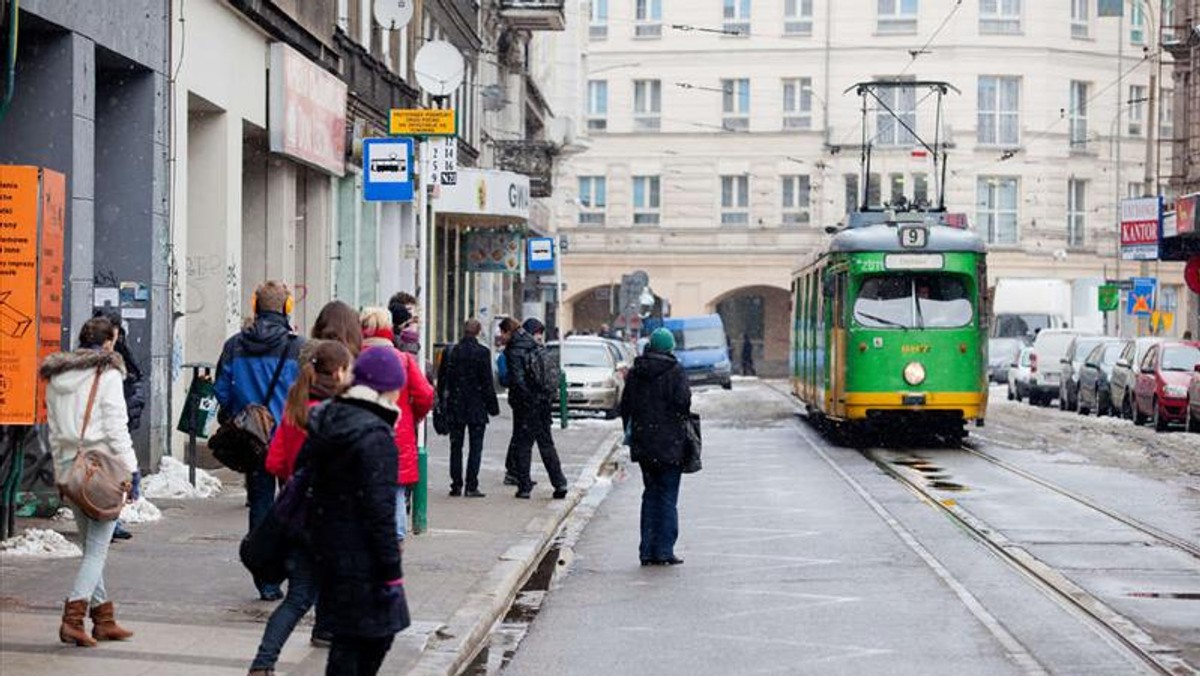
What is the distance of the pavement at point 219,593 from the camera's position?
10.2 metres

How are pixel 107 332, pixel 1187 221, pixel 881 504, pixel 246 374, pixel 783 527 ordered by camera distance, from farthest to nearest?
pixel 1187 221, pixel 881 504, pixel 783 527, pixel 246 374, pixel 107 332

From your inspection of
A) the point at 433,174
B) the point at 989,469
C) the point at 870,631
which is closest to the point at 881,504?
the point at 989,469

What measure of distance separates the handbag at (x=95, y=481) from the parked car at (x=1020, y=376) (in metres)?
44.2

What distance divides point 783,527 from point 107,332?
26.6 feet

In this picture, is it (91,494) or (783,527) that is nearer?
(91,494)

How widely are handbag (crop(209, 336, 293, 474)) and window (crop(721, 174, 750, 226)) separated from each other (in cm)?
6773

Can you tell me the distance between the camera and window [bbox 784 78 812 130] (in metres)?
80.0

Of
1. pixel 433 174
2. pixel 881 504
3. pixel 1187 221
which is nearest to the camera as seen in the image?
pixel 881 504

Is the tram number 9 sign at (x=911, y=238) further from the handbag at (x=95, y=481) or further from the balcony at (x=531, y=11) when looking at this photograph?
the balcony at (x=531, y=11)

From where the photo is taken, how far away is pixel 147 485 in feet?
60.9

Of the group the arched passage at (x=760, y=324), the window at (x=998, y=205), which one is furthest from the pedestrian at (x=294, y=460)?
the arched passage at (x=760, y=324)

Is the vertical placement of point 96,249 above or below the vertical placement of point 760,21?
below

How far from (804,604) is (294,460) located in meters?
4.42

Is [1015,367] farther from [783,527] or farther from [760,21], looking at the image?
[783,527]
